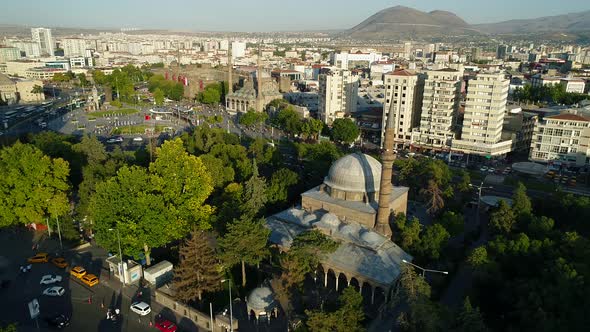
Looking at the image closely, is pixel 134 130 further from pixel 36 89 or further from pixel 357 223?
pixel 357 223

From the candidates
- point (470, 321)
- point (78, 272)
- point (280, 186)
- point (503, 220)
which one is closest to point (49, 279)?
point (78, 272)

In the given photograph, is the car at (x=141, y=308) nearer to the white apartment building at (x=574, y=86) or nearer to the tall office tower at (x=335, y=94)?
the tall office tower at (x=335, y=94)

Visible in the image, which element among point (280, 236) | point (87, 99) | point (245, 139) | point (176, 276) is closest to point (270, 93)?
point (245, 139)

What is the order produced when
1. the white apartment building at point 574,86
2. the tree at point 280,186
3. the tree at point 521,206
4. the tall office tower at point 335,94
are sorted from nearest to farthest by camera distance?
the tree at point 521,206 < the tree at point 280,186 < the tall office tower at point 335,94 < the white apartment building at point 574,86

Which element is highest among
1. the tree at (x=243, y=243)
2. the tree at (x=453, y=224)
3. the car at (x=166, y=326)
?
the tree at (x=243, y=243)

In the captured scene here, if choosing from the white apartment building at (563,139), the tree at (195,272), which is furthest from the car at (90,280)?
the white apartment building at (563,139)

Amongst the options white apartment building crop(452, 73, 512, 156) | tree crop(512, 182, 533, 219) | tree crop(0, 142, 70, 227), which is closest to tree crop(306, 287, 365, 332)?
tree crop(512, 182, 533, 219)

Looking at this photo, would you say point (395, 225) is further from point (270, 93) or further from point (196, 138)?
point (270, 93)
